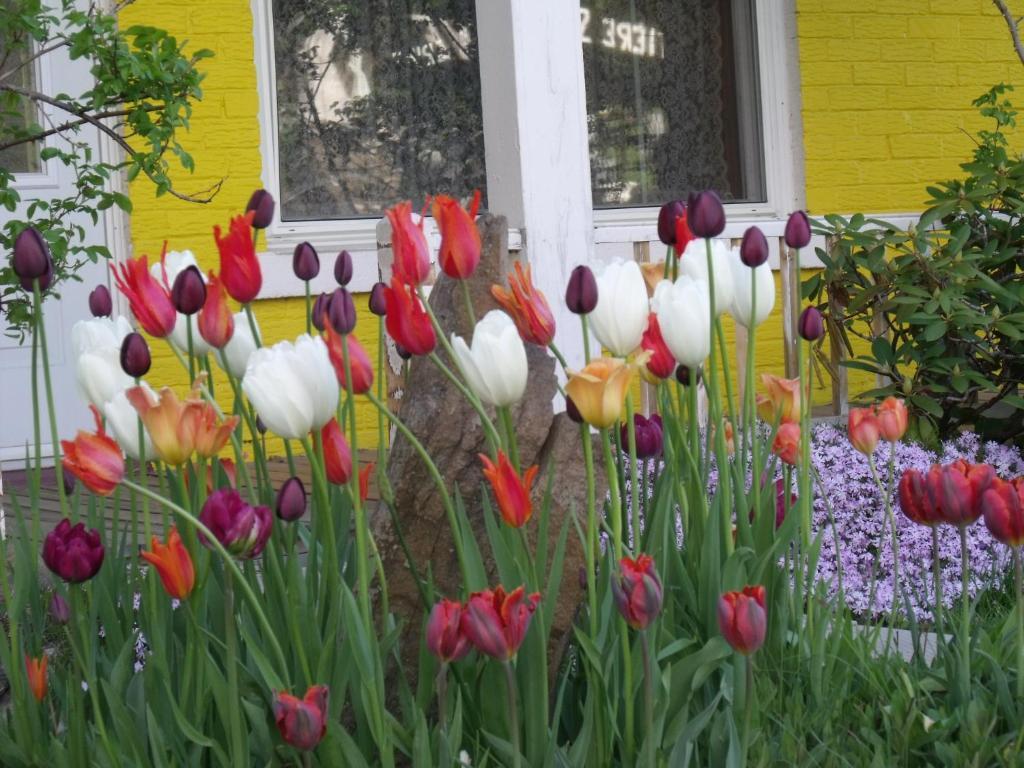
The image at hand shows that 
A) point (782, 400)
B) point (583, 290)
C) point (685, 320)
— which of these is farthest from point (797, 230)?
point (583, 290)

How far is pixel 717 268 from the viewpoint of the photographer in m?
1.59

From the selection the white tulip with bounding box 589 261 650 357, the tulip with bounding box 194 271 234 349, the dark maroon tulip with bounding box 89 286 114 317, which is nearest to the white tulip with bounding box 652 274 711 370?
the white tulip with bounding box 589 261 650 357

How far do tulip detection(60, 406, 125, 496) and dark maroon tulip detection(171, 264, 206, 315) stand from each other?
16 centimetres

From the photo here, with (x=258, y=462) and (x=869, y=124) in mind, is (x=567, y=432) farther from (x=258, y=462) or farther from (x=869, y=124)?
(x=869, y=124)

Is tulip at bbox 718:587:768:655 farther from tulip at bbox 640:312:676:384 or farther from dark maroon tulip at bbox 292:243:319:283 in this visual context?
dark maroon tulip at bbox 292:243:319:283

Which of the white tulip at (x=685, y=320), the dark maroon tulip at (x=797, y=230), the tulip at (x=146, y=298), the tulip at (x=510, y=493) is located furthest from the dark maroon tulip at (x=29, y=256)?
the dark maroon tulip at (x=797, y=230)

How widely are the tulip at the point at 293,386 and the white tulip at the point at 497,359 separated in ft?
0.46

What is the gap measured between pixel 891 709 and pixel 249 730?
811 millimetres

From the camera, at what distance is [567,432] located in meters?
1.72

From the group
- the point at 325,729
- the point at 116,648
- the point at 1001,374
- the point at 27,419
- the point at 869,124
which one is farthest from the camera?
the point at 869,124

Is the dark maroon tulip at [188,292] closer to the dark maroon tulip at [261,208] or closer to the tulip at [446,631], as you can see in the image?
the dark maroon tulip at [261,208]

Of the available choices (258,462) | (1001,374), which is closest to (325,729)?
(258,462)

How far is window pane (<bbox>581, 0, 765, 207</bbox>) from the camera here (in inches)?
229

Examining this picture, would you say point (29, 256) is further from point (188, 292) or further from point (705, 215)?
point (705, 215)
